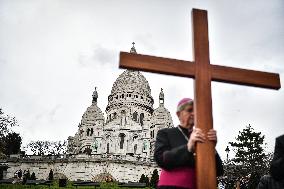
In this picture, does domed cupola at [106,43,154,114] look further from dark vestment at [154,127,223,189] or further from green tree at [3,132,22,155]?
dark vestment at [154,127,223,189]

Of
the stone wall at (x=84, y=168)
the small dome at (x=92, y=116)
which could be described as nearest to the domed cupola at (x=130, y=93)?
the small dome at (x=92, y=116)

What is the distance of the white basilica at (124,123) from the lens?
62969mm

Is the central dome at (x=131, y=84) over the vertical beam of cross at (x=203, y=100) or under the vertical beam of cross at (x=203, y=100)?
over

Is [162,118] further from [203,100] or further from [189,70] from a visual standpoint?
[203,100]

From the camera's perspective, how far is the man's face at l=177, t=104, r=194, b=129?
13.7ft

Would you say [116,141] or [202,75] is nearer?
[202,75]

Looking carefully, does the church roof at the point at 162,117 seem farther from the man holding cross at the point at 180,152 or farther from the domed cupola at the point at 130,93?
the man holding cross at the point at 180,152

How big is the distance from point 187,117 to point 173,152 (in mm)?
539

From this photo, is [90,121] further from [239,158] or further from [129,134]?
[239,158]

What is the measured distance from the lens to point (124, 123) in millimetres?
64812

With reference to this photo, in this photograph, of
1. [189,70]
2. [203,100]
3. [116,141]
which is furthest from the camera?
[116,141]

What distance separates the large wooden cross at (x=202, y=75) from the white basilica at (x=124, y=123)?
47.1 meters

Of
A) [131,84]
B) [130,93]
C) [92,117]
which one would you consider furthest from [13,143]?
[131,84]

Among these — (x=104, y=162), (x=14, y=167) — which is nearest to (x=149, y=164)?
(x=104, y=162)
